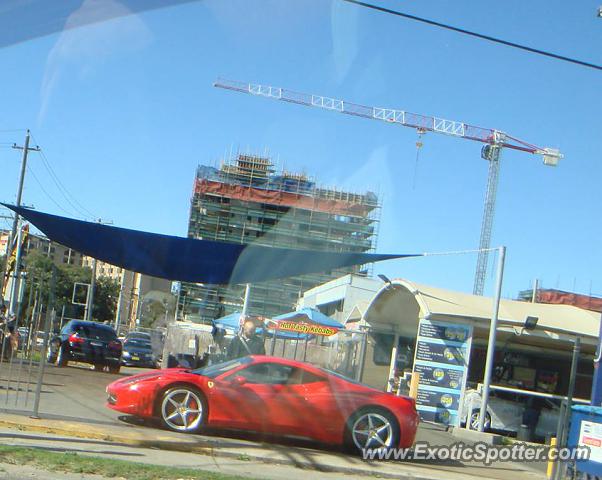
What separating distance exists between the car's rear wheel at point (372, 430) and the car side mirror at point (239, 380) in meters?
1.63

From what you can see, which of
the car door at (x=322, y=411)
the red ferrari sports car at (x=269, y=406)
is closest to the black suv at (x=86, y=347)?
the red ferrari sports car at (x=269, y=406)

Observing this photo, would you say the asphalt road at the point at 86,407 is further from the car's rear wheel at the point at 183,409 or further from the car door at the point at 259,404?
the car door at the point at 259,404

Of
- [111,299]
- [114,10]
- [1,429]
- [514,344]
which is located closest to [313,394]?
[1,429]

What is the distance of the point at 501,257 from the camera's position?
17391 millimetres

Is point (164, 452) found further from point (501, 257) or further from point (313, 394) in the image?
point (501, 257)

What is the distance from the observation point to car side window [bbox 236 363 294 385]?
37.2ft

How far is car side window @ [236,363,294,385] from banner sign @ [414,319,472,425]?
761cm

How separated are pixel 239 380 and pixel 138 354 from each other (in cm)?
1953

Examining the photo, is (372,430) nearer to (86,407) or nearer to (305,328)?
(86,407)

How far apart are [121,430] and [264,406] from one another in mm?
2042

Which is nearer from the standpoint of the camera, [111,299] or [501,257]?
[501,257]

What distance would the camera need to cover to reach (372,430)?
1105 cm
